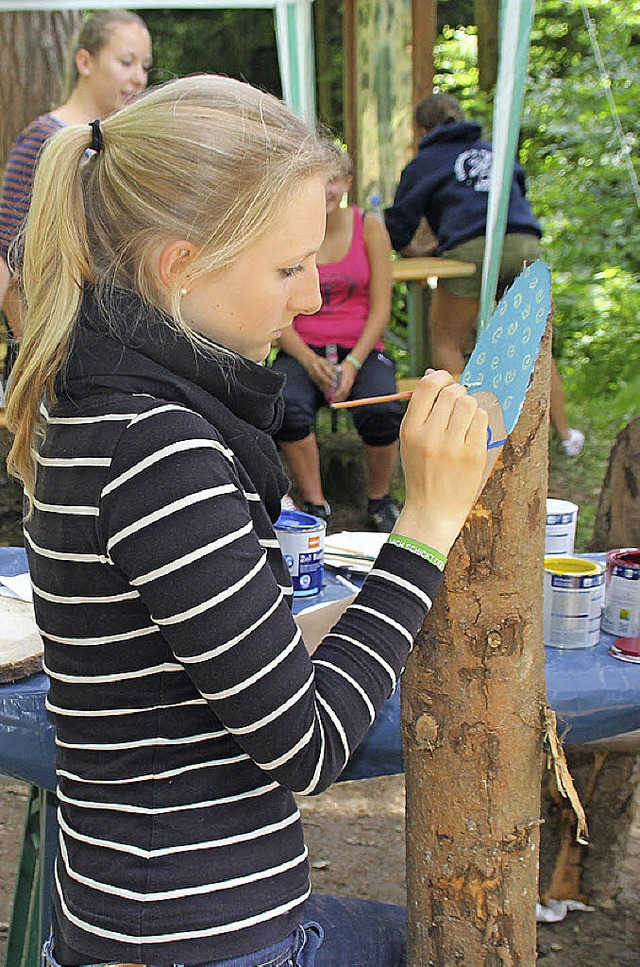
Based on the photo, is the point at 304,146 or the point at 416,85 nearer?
the point at 304,146

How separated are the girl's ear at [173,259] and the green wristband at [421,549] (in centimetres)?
32

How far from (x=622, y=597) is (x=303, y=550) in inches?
20.4

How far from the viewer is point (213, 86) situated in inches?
38.3

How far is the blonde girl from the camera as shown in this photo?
2.94 ft

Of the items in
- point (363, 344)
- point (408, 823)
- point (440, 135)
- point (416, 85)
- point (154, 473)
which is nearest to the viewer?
point (154, 473)

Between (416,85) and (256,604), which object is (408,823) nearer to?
(256,604)

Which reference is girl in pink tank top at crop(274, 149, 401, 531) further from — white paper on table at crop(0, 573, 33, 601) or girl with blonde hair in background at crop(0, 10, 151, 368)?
white paper on table at crop(0, 573, 33, 601)

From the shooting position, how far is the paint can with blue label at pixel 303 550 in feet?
5.71

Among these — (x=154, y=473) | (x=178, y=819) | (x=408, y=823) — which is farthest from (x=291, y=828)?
(x=154, y=473)

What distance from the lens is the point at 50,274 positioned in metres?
0.97

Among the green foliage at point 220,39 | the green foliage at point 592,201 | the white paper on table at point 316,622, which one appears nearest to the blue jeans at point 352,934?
the white paper on table at point 316,622

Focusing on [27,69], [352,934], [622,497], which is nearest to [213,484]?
[352,934]

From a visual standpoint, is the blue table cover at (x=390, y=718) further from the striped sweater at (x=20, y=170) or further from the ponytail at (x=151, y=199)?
the striped sweater at (x=20, y=170)

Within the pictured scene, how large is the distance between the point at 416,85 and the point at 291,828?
5.09m
